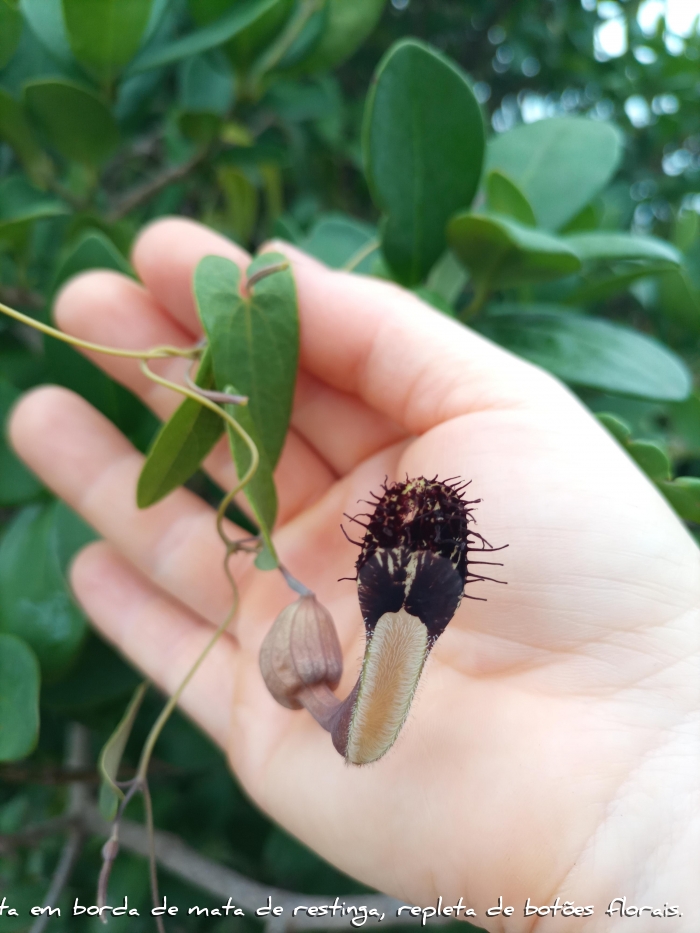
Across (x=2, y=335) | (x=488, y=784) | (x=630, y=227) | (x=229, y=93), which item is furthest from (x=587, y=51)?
(x=488, y=784)

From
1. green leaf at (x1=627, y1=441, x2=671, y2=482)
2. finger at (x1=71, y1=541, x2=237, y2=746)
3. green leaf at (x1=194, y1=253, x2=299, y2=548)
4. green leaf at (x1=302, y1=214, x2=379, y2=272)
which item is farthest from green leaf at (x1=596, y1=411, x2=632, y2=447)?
finger at (x1=71, y1=541, x2=237, y2=746)

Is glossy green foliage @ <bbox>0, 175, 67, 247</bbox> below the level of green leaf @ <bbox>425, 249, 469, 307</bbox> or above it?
below

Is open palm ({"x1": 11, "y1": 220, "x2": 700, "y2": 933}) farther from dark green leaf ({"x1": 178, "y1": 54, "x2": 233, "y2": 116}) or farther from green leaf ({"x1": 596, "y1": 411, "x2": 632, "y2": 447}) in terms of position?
dark green leaf ({"x1": 178, "y1": 54, "x2": 233, "y2": 116})

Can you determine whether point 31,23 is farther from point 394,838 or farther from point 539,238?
point 394,838

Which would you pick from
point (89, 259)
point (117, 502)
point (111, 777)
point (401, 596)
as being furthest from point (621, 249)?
point (111, 777)

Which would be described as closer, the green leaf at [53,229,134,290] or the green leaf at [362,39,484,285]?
the green leaf at [362,39,484,285]

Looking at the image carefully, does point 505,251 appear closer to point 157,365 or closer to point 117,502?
point 157,365
